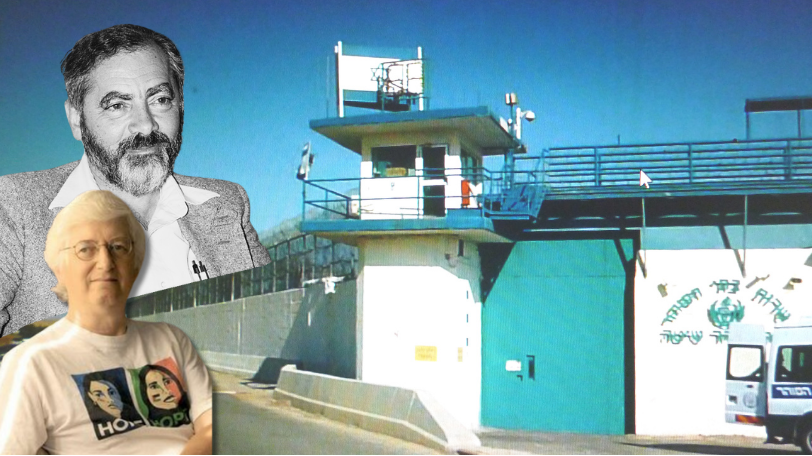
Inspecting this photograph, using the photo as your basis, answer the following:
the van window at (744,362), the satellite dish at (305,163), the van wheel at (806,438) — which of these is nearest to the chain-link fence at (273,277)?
the satellite dish at (305,163)

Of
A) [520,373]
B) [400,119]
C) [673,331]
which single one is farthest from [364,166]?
[673,331]

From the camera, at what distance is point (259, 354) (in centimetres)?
395

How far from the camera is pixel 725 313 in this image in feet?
12.1

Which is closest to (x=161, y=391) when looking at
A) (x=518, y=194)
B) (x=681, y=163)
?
(x=518, y=194)

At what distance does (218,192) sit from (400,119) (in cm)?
95

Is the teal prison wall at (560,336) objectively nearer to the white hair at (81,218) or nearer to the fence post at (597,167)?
the fence post at (597,167)

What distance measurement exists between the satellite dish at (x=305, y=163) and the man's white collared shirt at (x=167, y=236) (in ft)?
1.80

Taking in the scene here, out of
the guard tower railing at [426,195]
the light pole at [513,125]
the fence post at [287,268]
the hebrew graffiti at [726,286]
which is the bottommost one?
the hebrew graffiti at [726,286]

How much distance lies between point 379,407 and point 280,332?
636mm

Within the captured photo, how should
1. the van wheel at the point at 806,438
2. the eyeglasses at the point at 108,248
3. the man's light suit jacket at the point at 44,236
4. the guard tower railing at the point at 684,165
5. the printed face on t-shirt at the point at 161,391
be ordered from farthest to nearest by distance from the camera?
the guard tower railing at the point at 684,165 < the van wheel at the point at 806,438 < the man's light suit jacket at the point at 44,236 < the printed face on t-shirt at the point at 161,391 < the eyeglasses at the point at 108,248

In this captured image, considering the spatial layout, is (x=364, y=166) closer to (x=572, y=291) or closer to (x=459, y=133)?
(x=459, y=133)

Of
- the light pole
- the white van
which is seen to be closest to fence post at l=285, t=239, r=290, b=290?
the light pole

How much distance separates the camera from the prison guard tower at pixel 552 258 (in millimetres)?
3658

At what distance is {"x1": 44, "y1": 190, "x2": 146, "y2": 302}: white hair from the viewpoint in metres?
1.86
